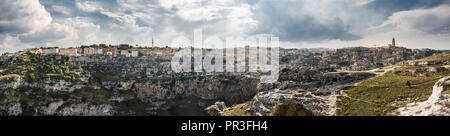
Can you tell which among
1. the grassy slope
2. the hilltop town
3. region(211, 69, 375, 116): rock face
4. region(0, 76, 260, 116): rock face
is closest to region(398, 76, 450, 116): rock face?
the grassy slope

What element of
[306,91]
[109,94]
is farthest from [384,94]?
[109,94]

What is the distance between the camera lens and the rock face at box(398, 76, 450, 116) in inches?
847

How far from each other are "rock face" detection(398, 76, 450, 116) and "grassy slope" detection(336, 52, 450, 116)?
139 cm

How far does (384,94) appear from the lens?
32656 millimetres

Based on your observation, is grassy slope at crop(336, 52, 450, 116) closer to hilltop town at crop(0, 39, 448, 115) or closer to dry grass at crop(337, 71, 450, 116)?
dry grass at crop(337, 71, 450, 116)

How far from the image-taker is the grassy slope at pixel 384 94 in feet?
95.6

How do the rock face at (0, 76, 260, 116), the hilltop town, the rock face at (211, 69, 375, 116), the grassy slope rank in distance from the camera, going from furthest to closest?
the hilltop town < the rock face at (0, 76, 260, 116) < the rock face at (211, 69, 375, 116) < the grassy slope

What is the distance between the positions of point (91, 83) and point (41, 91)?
51.5 feet

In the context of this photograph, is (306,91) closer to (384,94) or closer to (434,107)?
(384,94)

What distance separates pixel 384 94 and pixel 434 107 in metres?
10.6

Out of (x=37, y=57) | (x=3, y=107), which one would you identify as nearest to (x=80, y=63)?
(x=37, y=57)

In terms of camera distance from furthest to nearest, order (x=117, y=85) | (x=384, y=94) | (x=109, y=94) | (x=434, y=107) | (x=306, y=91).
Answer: (x=117, y=85), (x=109, y=94), (x=306, y=91), (x=384, y=94), (x=434, y=107)
